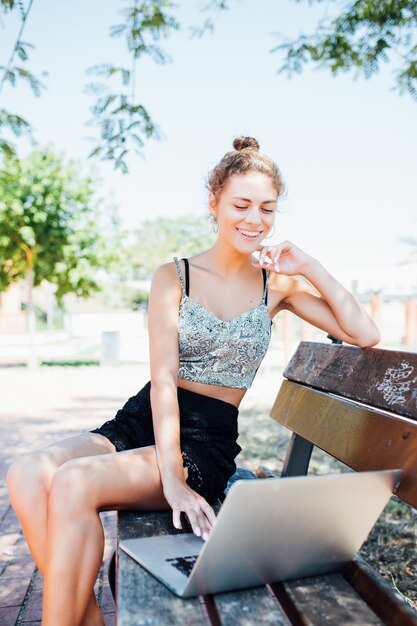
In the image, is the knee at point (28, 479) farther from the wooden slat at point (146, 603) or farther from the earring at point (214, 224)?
the earring at point (214, 224)

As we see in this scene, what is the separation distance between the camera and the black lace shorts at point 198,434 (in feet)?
6.85

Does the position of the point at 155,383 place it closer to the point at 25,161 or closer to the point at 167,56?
the point at 167,56

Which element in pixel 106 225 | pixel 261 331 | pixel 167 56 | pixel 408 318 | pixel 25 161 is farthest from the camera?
pixel 408 318

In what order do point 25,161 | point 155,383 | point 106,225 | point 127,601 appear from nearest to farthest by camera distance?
point 127,601, point 155,383, point 25,161, point 106,225

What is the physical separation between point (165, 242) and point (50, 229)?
3619cm

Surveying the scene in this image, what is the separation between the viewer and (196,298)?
7.91 feet

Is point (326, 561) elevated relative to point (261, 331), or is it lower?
lower

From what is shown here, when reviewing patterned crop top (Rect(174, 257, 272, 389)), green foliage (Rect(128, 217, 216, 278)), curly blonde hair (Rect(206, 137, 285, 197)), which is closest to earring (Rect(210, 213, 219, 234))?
curly blonde hair (Rect(206, 137, 285, 197))

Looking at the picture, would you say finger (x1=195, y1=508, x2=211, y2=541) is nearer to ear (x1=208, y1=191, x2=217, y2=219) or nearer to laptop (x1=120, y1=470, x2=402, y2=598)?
laptop (x1=120, y1=470, x2=402, y2=598)

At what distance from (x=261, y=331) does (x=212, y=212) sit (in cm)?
58

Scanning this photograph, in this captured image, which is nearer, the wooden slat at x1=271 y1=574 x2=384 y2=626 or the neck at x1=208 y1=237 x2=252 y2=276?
the wooden slat at x1=271 y1=574 x2=384 y2=626

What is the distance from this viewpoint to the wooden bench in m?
1.26

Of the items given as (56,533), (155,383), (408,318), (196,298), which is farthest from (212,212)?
(408,318)

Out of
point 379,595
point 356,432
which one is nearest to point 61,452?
point 356,432
